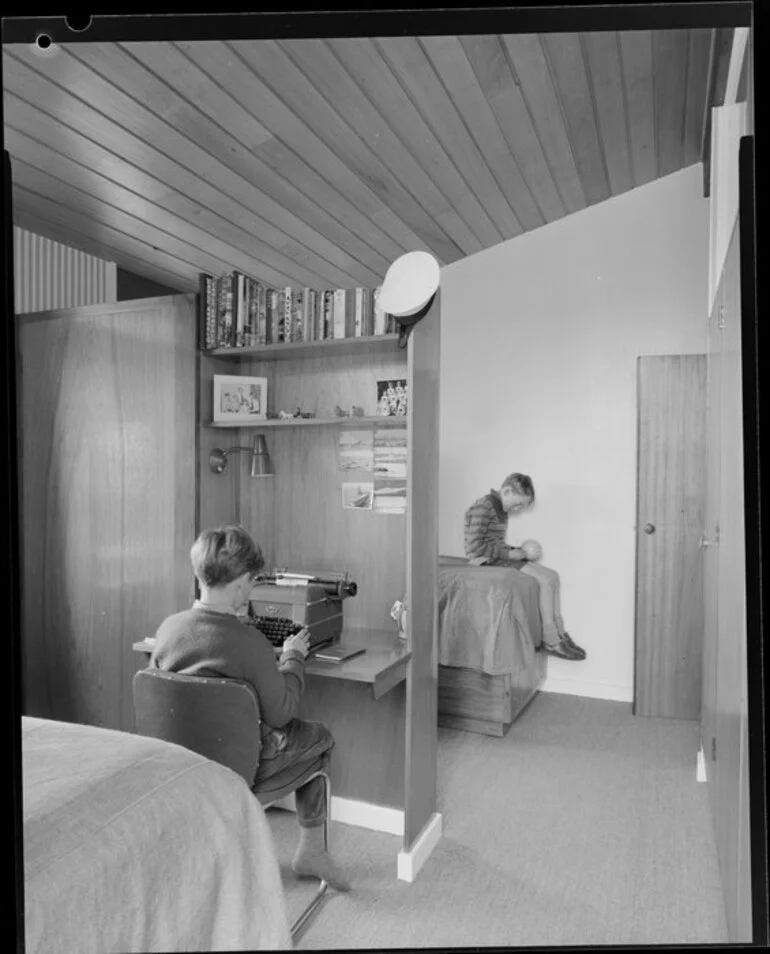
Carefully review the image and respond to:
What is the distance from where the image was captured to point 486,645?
1.61 meters

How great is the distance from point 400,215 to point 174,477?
811mm

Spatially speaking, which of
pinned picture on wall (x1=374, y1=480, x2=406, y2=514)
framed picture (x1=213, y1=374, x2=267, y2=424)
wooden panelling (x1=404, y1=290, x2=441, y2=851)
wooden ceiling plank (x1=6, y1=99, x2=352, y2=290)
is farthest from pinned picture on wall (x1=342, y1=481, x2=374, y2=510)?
wooden ceiling plank (x1=6, y1=99, x2=352, y2=290)

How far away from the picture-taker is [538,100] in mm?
796

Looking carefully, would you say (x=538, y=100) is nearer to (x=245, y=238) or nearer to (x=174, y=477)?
(x=245, y=238)

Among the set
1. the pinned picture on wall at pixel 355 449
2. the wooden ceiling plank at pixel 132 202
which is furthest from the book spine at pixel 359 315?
the pinned picture on wall at pixel 355 449

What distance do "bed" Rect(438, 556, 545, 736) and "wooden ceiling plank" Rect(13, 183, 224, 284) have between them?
899 mm

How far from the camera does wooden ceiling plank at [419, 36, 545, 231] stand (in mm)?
643

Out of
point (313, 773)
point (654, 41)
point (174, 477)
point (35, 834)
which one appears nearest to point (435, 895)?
point (313, 773)

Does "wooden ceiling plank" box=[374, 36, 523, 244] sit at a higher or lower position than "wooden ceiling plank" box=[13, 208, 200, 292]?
higher

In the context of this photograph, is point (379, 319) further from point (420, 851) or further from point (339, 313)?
point (420, 851)

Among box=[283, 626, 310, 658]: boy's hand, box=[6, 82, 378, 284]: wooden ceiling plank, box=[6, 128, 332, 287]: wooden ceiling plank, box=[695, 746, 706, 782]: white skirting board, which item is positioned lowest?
box=[695, 746, 706, 782]: white skirting board

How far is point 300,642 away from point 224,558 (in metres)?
0.30

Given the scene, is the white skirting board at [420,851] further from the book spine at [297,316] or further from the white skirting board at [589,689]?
the book spine at [297,316]

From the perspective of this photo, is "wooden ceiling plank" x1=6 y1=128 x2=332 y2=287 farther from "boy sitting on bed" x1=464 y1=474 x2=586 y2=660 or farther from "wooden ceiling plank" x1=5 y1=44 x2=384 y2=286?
"boy sitting on bed" x1=464 y1=474 x2=586 y2=660
